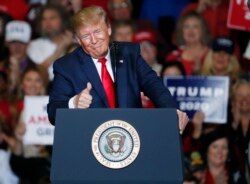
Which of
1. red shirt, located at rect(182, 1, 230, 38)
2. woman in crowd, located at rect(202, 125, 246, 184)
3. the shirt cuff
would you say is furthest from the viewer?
red shirt, located at rect(182, 1, 230, 38)

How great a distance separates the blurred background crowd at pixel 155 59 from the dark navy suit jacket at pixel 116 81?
2.78m

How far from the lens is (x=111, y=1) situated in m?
8.27

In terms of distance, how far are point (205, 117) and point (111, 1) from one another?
143 centimetres

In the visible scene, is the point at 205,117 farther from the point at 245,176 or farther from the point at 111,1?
the point at 111,1

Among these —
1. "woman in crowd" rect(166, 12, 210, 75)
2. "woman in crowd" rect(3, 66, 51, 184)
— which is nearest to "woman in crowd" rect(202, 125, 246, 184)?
"woman in crowd" rect(166, 12, 210, 75)

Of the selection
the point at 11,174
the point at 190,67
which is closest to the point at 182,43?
the point at 190,67

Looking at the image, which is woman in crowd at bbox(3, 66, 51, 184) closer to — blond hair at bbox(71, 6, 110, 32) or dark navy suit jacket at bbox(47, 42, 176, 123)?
dark navy suit jacket at bbox(47, 42, 176, 123)

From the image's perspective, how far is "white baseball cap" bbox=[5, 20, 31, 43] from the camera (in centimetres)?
823

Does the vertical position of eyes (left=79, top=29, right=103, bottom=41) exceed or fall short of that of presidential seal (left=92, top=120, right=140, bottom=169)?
it exceeds it

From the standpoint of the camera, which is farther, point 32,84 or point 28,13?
point 28,13

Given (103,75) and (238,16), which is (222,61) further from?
(103,75)

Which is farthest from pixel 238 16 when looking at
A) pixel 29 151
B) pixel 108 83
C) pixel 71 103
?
pixel 71 103

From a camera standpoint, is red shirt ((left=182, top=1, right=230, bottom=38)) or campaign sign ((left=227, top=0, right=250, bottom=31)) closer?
campaign sign ((left=227, top=0, right=250, bottom=31))

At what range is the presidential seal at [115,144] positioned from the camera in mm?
3844
